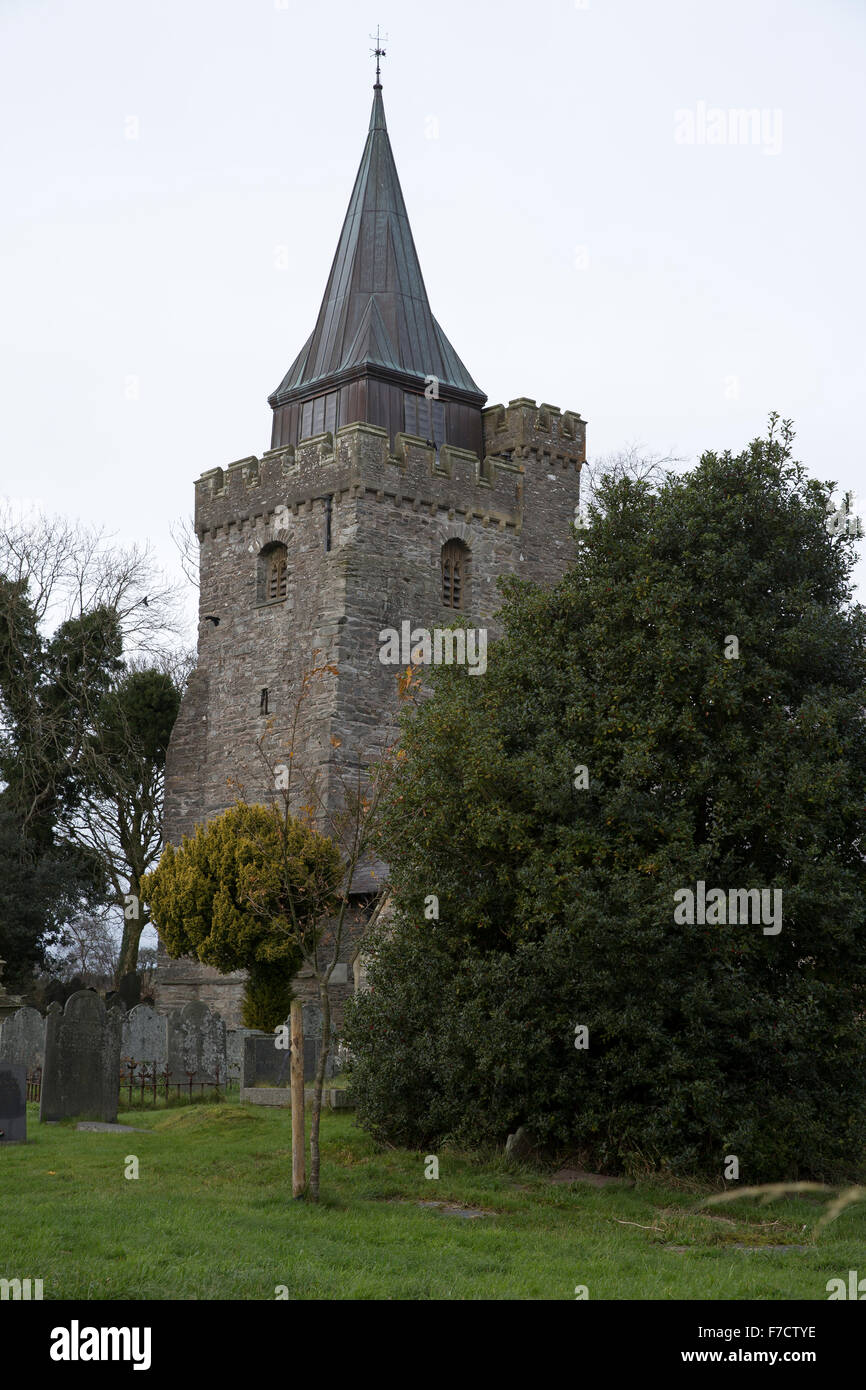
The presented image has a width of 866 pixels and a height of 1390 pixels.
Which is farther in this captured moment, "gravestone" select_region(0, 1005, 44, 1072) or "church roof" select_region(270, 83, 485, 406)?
"church roof" select_region(270, 83, 485, 406)

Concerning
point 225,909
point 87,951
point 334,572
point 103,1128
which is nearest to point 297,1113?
point 103,1128

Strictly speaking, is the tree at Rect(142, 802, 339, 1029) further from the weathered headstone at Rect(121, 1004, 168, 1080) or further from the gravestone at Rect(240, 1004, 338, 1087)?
the gravestone at Rect(240, 1004, 338, 1087)

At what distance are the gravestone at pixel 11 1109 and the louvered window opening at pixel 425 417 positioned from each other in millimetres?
20848

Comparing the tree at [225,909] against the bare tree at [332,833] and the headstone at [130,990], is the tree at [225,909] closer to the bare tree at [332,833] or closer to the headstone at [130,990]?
the bare tree at [332,833]

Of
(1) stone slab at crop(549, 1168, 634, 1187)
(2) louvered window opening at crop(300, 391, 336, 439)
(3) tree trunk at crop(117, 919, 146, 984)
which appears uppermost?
(2) louvered window opening at crop(300, 391, 336, 439)

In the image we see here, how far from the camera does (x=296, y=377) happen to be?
110 ft

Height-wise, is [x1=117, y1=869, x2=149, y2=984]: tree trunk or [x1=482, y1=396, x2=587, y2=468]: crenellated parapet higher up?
[x1=482, y1=396, x2=587, y2=468]: crenellated parapet

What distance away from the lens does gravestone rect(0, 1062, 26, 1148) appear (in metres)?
14.0

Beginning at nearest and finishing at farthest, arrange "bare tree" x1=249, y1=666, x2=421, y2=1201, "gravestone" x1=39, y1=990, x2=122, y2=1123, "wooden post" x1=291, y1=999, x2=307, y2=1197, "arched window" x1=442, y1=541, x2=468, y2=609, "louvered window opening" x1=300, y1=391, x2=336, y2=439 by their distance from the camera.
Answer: "wooden post" x1=291, y1=999, x2=307, y2=1197 → "bare tree" x1=249, y1=666, x2=421, y2=1201 → "gravestone" x1=39, y1=990, x2=122, y2=1123 → "arched window" x1=442, y1=541, x2=468, y2=609 → "louvered window opening" x1=300, y1=391, x2=336, y2=439

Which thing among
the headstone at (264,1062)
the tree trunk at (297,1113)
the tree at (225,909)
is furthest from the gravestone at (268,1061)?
the tree trunk at (297,1113)

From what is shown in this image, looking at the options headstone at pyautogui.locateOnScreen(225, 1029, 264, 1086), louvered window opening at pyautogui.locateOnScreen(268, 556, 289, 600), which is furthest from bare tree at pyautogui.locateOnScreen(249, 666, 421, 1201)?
louvered window opening at pyautogui.locateOnScreen(268, 556, 289, 600)

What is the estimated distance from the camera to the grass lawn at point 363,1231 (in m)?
7.99

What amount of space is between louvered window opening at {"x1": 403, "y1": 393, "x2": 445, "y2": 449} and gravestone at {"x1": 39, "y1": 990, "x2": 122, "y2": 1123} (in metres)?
19.0
